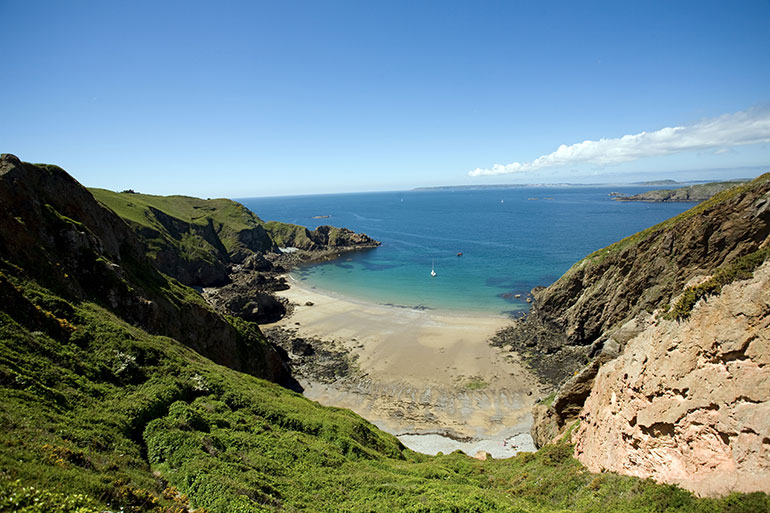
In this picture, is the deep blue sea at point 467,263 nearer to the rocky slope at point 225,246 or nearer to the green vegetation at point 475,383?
the rocky slope at point 225,246

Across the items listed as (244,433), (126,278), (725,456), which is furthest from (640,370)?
(126,278)

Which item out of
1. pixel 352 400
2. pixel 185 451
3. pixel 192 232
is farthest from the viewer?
pixel 192 232

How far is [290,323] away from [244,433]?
40.0 m

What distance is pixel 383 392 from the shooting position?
38062 mm

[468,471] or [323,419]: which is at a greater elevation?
[323,419]

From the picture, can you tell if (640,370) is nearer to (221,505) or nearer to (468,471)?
(468,471)

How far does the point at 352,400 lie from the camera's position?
36625mm

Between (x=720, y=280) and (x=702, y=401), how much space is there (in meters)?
4.99

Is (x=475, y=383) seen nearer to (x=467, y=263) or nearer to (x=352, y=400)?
(x=352, y=400)

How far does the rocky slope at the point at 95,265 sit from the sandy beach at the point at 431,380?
34.3 feet

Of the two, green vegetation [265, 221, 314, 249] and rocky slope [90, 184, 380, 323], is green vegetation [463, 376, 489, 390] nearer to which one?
rocky slope [90, 184, 380, 323]

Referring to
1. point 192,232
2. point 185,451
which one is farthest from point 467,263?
point 185,451

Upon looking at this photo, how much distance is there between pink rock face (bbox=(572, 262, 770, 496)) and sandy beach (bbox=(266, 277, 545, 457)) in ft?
45.0

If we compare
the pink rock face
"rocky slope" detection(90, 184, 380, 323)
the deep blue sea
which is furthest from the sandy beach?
"rocky slope" detection(90, 184, 380, 323)
